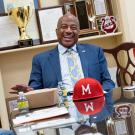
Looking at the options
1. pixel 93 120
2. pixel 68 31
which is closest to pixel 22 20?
pixel 68 31

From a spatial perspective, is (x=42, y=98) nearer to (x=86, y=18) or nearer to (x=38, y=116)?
(x=38, y=116)

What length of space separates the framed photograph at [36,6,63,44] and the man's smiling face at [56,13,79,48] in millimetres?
635

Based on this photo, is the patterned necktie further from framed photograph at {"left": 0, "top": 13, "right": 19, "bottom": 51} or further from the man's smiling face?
framed photograph at {"left": 0, "top": 13, "right": 19, "bottom": 51}

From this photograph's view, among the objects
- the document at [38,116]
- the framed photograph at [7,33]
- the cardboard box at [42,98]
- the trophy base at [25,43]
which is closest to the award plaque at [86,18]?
the trophy base at [25,43]

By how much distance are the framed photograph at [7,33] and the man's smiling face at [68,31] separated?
29.0 inches

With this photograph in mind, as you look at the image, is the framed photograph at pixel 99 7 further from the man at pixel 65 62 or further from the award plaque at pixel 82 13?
the man at pixel 65 62

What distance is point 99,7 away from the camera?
3217 millimetres

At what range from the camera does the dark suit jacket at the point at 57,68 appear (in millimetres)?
2404

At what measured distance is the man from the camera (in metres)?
2.42

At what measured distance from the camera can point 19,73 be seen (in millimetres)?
3236

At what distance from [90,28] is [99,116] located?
6.34 feet

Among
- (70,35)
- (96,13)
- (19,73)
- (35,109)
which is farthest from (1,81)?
(35,109)

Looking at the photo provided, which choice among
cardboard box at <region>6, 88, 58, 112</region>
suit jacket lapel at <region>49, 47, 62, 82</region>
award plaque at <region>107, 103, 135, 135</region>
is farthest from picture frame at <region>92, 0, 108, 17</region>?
award plaque at <region>107, 103, 135, 135</region>

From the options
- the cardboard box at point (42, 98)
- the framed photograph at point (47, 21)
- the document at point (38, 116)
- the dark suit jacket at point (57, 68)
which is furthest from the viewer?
the framed photograph at point (47, 21)
